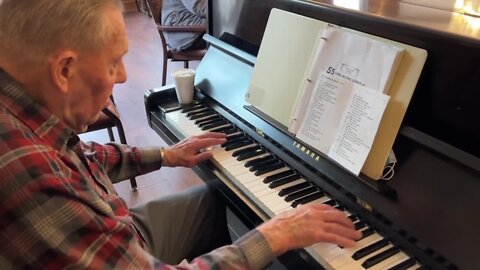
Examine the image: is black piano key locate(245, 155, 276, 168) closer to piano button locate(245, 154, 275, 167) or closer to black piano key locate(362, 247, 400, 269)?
piano button locate(245, 154, 275, 167)

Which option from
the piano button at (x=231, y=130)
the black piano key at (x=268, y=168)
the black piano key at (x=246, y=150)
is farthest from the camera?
the piano button at (x=231, y=130)

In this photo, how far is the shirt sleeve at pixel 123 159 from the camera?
1.34 metres

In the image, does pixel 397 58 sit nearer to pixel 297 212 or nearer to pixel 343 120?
pixel 343 120

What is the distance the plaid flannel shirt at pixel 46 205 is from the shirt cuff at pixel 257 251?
0.67 feet

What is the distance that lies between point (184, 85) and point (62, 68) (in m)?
0.90

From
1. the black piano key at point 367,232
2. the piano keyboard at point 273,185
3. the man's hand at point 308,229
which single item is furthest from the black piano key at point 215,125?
the black piano key at point 367,232

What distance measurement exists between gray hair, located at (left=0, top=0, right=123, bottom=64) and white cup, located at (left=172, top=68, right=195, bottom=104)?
87 centimetres

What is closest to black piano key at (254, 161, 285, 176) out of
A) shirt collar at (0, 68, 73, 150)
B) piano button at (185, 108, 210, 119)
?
piano button at (185, 108, 210, 119)

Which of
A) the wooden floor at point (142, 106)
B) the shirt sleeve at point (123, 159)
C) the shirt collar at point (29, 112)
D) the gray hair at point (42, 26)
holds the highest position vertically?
the gray hair at point (42, 26)

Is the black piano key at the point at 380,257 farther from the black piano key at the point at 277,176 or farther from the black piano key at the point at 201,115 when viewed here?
the black piano key at the point at 201,115

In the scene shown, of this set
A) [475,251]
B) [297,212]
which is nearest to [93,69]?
[297,212]

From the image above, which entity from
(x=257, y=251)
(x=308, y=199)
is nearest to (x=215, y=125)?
(x=308, y=199)

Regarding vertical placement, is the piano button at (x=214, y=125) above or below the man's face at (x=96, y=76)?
below

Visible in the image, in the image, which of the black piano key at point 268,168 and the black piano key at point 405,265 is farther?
the black piano key at point 268,168
